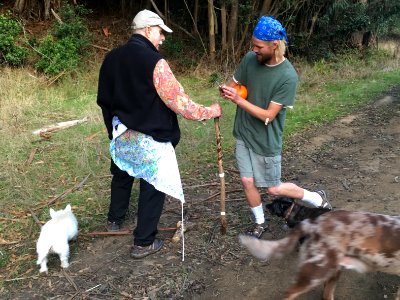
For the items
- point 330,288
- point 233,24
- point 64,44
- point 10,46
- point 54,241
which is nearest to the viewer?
point 330,288

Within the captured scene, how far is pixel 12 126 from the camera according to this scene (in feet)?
27.2

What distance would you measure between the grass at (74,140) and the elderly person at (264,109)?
1980mm

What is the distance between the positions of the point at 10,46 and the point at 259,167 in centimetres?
955

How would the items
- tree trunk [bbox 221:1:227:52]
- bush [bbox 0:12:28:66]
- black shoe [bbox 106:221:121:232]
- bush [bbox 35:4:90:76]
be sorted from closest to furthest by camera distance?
1. black shoe [bbox 106:221:121:232]
2. bush [bbox 0:12:28:66]
3. bush [bbox 35:4:90:76]
4. tree trunk [bbox 221:1:227:52]

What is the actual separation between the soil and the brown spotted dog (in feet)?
2.41

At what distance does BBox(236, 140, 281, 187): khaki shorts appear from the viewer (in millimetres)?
4430

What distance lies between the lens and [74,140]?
25.2 feet

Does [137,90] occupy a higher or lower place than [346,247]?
higher

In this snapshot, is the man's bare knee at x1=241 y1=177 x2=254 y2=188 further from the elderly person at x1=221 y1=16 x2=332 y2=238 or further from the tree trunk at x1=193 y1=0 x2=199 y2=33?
the tree trunk at x1=193 y1=0 x2=199 y2=33

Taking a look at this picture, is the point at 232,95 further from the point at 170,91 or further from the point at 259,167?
the point at 259,167

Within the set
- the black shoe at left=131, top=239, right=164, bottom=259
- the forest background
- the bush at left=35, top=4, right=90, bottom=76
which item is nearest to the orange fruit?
the black shoe at left=131, top=239, right=164, bottom=259

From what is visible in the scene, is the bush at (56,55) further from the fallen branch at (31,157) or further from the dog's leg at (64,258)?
the dog's leg at (64,258)

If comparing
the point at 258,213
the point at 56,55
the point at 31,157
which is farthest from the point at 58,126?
the point at 258,213

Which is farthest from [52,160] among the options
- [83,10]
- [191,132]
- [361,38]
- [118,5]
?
[361,38]
